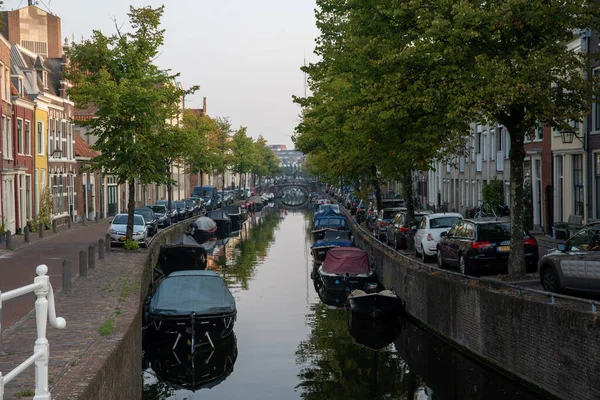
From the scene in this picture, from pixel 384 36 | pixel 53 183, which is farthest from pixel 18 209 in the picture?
pixel 384 36

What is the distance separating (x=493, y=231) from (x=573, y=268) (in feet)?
22.4

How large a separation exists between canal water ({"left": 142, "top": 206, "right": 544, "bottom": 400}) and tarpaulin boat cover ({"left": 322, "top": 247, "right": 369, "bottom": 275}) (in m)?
1.73

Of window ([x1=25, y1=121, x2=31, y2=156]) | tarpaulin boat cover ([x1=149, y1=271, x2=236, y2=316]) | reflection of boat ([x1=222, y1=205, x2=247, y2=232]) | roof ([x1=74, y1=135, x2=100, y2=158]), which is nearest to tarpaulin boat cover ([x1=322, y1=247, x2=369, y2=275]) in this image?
tarpaulin boat cover ([x1=149, y1=271, x2=236, y2=316])

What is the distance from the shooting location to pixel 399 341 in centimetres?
2325

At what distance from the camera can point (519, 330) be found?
52.5 feet

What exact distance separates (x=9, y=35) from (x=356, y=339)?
53.7m

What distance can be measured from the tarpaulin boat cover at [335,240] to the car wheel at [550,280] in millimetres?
23307

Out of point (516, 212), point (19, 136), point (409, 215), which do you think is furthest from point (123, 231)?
point (516, 212)

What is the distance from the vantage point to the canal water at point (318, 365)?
17.8 m

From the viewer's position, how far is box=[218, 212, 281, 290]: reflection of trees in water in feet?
128

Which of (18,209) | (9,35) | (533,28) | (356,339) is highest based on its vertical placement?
(9,35)

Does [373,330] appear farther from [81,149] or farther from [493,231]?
[81,149]

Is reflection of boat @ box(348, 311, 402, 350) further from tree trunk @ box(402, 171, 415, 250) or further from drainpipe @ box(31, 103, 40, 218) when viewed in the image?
drainpipe @ box(31, 103, 40, 218)

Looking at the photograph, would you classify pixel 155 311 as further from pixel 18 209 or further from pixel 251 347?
pixel 18 209
